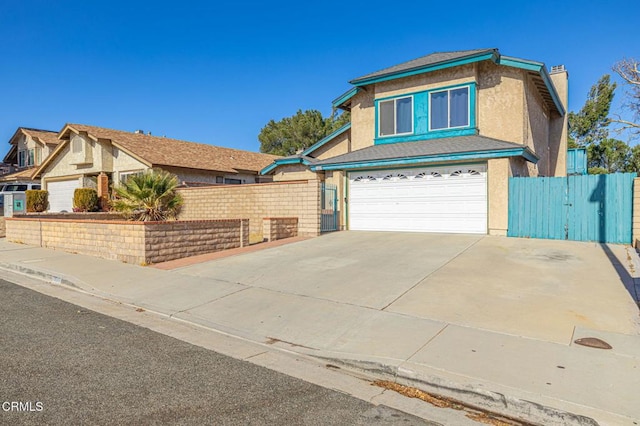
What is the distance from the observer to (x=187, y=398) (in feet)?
13.4

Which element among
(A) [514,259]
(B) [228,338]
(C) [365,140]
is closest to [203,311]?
(B) [228,338]

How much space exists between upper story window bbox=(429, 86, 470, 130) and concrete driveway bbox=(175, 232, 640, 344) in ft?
17.9

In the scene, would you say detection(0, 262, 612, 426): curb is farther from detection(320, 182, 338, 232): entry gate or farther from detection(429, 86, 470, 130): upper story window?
detection(429, 86, 470, 130): upper story window

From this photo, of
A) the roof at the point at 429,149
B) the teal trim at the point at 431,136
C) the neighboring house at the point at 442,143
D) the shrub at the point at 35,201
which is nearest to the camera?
the roof at the point at 429,149

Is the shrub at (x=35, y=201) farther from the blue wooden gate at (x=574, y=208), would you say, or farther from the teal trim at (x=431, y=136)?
the blue wooden gate at (x=574, y=208)

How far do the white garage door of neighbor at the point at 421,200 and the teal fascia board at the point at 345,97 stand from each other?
4300 millimetres

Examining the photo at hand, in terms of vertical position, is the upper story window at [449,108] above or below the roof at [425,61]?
below

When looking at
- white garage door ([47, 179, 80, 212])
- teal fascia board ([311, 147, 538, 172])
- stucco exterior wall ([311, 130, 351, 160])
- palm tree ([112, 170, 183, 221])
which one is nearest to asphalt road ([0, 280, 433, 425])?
palm tree ([112, 170, 183, 221])

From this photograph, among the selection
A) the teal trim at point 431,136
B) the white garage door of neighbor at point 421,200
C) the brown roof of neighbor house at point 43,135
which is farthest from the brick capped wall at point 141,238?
the brown roof of neighbor house at point 43,135

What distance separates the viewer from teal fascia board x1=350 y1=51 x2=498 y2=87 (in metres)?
15.8

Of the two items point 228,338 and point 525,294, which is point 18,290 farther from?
point 525,294

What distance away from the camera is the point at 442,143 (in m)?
16.3

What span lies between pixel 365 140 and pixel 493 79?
19.2 ft

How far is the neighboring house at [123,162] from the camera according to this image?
24.9 metres
